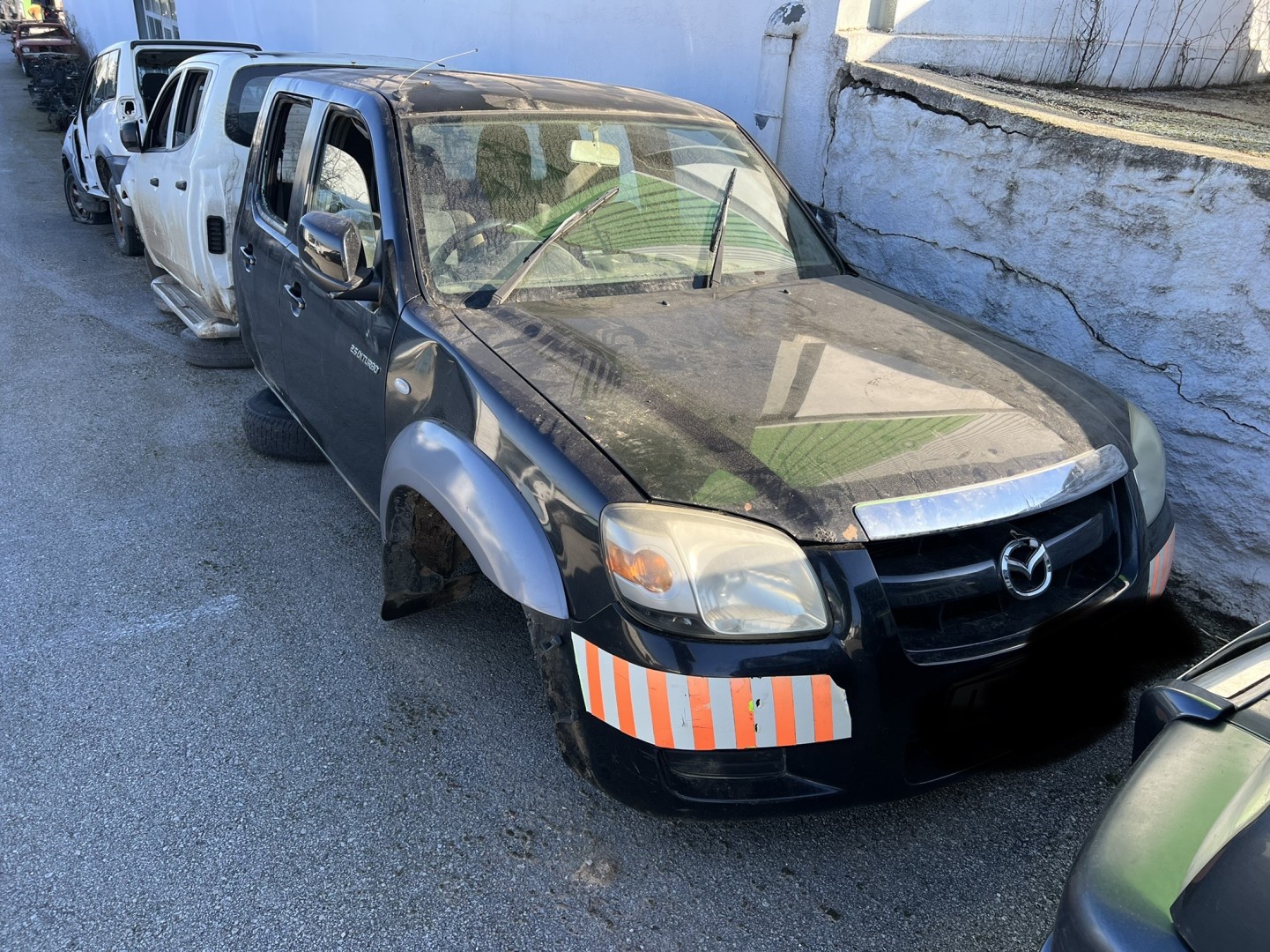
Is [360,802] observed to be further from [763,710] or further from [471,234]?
[471,234]

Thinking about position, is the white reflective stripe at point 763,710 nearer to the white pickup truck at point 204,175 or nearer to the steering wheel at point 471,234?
the steering wheel at point 471,234

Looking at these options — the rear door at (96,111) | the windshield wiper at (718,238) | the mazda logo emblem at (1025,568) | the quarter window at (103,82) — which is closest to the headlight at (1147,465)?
the mazda logo emblem at (1025,568)

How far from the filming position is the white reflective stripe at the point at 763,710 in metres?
1.95

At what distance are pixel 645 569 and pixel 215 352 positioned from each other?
A: 4722mm

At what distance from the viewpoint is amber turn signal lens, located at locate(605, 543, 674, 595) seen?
Result: 1.97 m

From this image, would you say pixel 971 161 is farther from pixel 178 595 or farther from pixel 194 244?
pixel 194 244

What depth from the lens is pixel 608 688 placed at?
204 cm

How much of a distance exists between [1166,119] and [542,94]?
3.45 meters

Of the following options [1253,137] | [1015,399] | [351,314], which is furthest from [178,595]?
[1253,137]

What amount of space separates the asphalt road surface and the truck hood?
2.17ft

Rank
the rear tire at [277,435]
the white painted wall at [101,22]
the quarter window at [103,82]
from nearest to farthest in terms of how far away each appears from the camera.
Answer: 1. the rear tire at [277,435]
2. the quarter window at [103,82]
3. the white painted wall at [101,22]

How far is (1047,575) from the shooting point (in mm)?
2172

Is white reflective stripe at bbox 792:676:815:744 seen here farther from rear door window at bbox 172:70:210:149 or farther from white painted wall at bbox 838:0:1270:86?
rear door window at bbox 172:70:210:149

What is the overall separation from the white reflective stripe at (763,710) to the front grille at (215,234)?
4.81 metres
